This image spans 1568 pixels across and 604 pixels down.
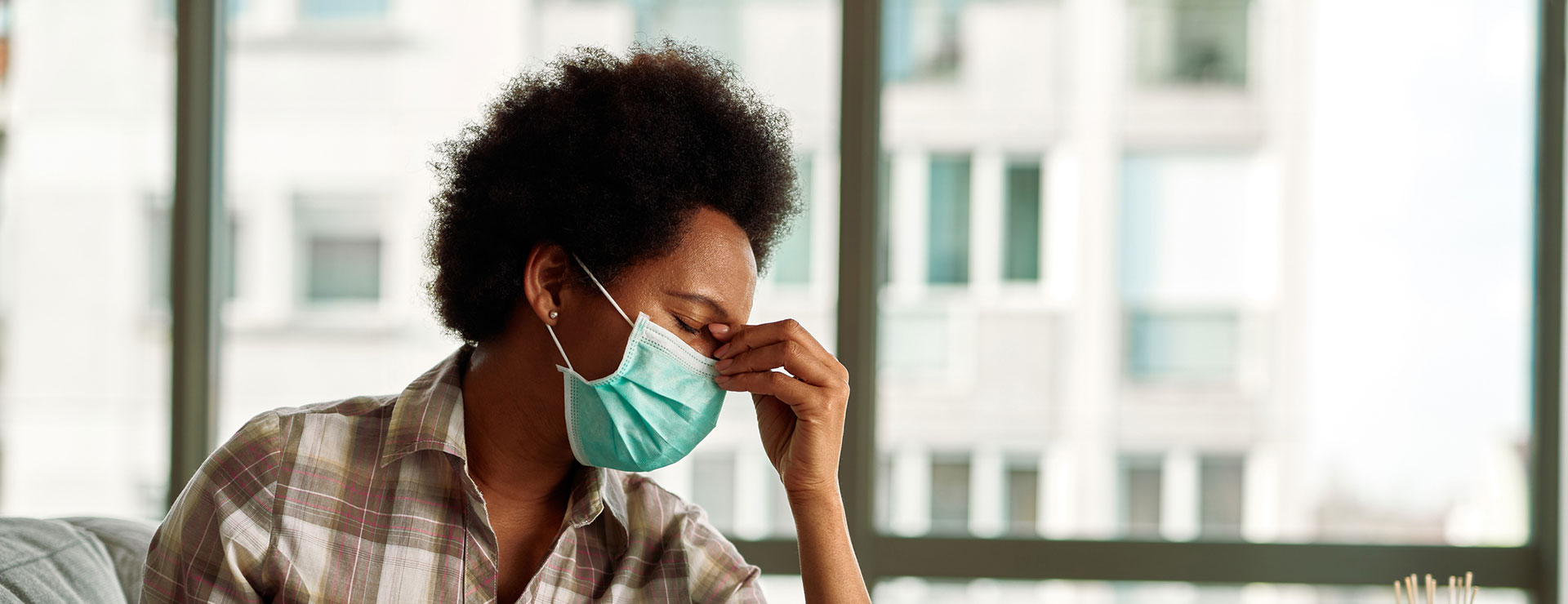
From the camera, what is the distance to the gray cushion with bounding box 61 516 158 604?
1.33 metres

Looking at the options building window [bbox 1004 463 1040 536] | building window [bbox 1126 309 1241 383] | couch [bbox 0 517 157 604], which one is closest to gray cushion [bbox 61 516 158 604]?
couch [bbox 0 517 157 604]

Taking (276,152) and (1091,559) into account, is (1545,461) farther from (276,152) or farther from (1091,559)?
(276,152)

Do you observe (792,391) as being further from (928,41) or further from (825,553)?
(928,41)

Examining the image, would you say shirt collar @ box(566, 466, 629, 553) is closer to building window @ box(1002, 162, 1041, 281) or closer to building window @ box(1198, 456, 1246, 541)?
building window @ box(1002, 162, 1041, 281)

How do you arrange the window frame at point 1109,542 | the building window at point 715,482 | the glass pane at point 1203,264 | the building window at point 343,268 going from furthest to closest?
the building window at point 343,268
the building window at point 715,482
the glass pane at point 1203,264
the window frame at point 1109,542

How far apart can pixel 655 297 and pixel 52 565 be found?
0.76 meters

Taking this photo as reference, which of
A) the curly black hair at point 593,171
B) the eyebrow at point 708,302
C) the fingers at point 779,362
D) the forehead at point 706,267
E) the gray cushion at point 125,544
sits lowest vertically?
the gray cushion at point 125,544

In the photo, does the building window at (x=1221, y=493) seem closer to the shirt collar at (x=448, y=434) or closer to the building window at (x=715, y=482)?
the building window at (x=715, y=482)

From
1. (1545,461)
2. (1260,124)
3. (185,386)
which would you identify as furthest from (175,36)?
(1545,461)

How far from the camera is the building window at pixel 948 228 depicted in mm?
2590

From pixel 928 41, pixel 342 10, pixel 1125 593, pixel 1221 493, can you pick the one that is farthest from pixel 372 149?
pixel 1221 493

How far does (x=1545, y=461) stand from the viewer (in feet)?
6.47

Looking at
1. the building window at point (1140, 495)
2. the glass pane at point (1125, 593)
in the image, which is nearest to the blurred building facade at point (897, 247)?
the building window at point (1140, 495)

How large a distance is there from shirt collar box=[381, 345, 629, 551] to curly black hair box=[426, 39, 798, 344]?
0.06 metres
